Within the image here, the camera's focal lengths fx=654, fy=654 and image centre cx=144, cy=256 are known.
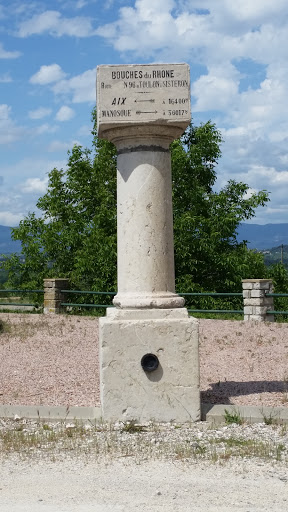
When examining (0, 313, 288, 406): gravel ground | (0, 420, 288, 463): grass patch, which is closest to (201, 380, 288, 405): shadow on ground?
(0, 313, 288, 406): gravel ground

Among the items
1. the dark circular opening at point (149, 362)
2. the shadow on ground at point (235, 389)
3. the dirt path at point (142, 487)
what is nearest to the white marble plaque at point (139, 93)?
the dark circular opening at point (149, 362)

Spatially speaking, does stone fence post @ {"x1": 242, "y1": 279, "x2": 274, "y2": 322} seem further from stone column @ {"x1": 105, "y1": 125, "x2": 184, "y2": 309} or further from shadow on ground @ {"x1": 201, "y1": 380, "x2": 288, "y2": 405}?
stone column @ {"x1": 105, "y1": 125, "x2": 184, "y2": 309}

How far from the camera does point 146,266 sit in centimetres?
614

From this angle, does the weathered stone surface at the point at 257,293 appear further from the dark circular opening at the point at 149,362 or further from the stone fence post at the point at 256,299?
the dark circular opening at the point at 149,362

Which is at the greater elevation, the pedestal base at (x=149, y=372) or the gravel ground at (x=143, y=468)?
the pedestal base at (x=149, y=372)

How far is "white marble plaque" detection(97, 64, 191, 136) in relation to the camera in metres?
6.14

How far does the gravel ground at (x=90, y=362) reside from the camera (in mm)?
7492

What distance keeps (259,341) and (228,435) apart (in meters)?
6.56

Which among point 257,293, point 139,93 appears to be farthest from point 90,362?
point 257,293

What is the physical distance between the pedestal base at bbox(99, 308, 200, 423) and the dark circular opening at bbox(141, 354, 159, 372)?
0.03 meters

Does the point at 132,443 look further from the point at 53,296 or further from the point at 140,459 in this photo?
the point at 53,296

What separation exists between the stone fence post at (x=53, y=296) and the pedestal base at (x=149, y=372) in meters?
11.6

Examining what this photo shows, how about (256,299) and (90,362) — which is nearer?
(90,362)

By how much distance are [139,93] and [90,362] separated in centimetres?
495
